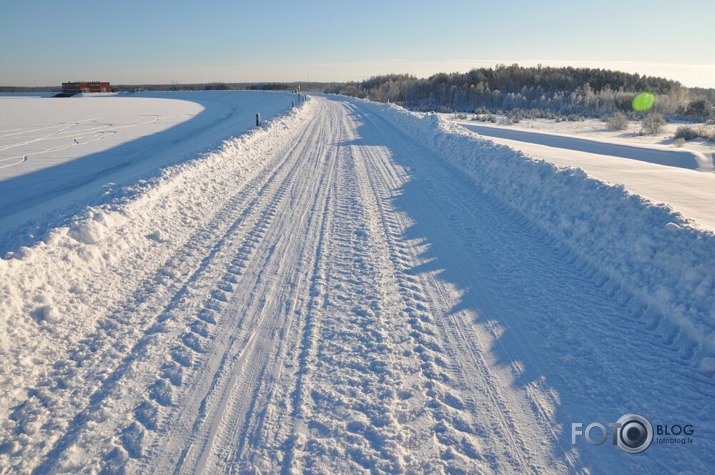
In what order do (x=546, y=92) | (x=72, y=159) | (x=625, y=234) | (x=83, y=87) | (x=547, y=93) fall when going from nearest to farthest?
1. (x=625, y=234)
2. (x=72, y=159)
3. (x=547, y=93)
4. (x=546, y=92)
5. (x=83, y=87)

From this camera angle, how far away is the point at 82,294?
4984 millimetres

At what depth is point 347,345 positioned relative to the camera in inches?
162

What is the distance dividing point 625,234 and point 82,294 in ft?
23.0

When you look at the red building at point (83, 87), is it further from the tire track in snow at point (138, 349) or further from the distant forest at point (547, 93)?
the tire track in snow at point (138, 349)

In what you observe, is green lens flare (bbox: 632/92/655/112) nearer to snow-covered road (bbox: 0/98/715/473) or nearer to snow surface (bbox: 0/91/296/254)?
snow surface (bbox: 0/91/296/254)

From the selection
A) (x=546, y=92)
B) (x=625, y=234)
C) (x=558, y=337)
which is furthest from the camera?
(x=546, y=92)

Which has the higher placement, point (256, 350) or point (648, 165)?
point (648, 165)

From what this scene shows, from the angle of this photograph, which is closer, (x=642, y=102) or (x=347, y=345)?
(x=347, y=345)

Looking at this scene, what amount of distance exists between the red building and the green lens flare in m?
97.3

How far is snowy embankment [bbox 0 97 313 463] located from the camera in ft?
11.5

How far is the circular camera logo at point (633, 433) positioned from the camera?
301 centimetres

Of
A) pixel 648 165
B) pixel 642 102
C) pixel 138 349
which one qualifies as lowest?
pixel 138 349

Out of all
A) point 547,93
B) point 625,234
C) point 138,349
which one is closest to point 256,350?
point 138,349

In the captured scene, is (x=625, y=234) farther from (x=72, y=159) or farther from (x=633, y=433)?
(x=72, y=159)
